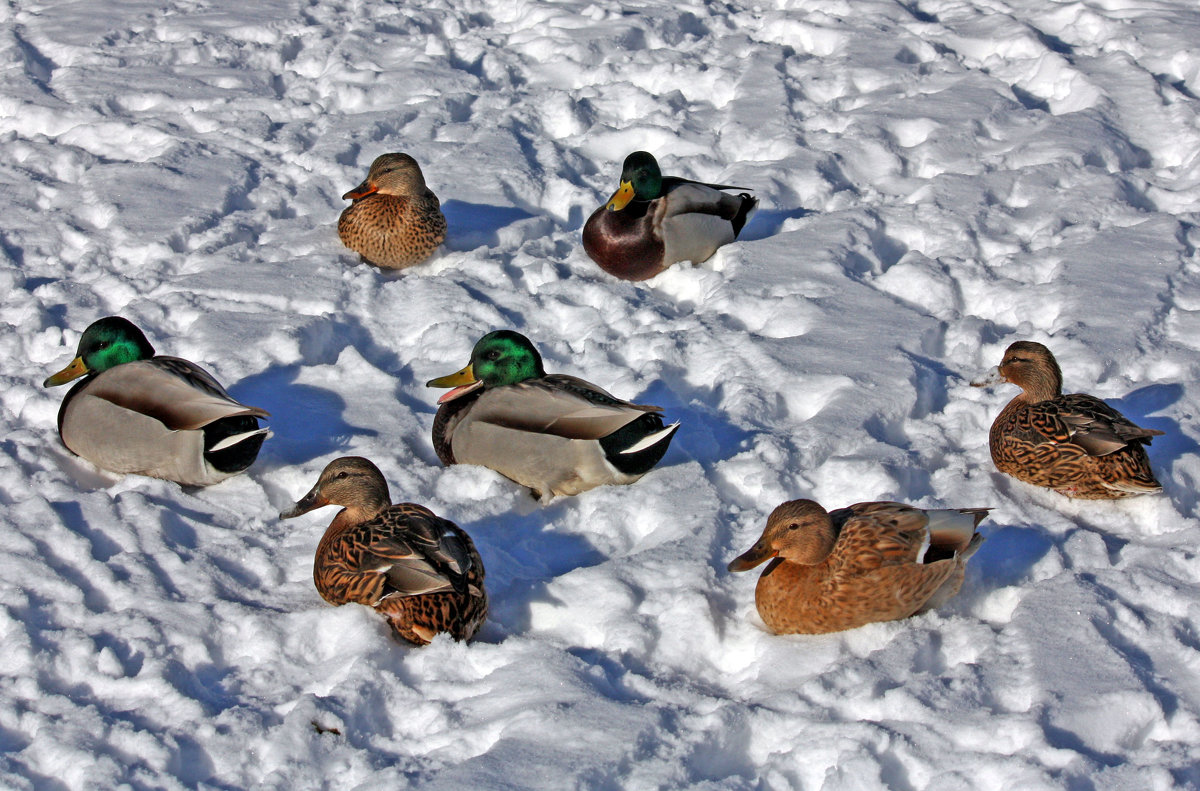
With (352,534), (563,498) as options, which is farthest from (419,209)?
(352,534)

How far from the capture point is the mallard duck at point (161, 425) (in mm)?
3598

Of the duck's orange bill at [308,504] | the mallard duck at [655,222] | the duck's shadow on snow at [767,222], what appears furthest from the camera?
the duck's shadow on snow at [767,222]

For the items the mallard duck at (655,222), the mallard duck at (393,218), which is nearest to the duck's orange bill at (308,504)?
the mallard duck at (393,218)

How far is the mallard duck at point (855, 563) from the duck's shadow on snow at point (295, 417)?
1604 mm

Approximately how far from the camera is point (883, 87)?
6512mm

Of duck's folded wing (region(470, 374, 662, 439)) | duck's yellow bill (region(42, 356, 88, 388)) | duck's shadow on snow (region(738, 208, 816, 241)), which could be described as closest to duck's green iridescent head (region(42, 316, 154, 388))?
duck's yellow bill (region(42, 356, 88, 388))

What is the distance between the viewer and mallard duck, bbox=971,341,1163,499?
3.48 m

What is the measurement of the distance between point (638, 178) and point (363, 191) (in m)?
1.26

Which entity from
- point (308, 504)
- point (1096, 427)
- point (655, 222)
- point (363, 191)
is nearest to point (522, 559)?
point (308, 504)

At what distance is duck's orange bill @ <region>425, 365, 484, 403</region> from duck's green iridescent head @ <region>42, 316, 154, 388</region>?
41.0 inches

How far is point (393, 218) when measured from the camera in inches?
195

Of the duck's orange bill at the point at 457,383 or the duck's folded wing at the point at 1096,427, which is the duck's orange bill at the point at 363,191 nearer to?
the duck's orange bill at the point at 457,383

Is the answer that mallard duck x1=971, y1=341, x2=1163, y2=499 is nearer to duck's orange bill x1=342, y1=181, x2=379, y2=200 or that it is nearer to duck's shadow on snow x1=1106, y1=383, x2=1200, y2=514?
duck's shadow on snow x1=1106, y1=383, x2=1200, y2=514

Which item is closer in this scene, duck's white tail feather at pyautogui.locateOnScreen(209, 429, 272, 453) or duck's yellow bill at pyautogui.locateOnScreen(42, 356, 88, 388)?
duck's white tail feather at pyautogui.locateOnScreen(209, 429, 272, 453)
